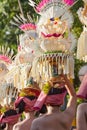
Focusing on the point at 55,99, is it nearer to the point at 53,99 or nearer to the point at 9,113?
the point at 53,99

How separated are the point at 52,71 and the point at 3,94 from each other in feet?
9.02

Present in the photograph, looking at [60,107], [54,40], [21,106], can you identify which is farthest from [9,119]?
[60,107]

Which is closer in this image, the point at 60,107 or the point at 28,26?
the point at 60,107

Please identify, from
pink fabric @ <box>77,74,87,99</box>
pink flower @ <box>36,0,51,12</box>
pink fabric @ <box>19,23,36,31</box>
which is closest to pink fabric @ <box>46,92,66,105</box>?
pink fabric @ <box>77,74,87,99</box>

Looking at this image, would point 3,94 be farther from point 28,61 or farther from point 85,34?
point 85,34

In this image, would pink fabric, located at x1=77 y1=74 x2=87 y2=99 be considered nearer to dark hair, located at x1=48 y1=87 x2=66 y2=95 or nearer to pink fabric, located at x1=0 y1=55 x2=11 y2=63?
dark hair, located at x1=48 y1=87 x2=66 y2=95

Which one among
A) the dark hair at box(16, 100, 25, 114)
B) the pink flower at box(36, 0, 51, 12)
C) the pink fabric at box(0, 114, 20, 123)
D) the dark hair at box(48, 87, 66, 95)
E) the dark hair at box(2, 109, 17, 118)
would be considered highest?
the pink flower at box(36, 0, 51, 12)

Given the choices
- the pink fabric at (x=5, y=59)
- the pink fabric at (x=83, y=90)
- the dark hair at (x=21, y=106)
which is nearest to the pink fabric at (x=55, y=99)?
the pink fabric at (x=83, y=90)

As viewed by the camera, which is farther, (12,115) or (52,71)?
(12,115)

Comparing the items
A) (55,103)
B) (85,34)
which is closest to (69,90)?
(55,103)

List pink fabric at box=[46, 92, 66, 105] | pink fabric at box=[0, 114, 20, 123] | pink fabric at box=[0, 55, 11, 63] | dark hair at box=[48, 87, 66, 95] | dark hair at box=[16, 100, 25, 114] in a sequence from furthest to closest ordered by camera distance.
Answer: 1. pink fabric at box=[0, 55, 11, 63]
2. pink fabric at box=[0, 114, 20, 123]
3. dark hair at box=[16, 100, 25, 114]
4. dark hair at box=[48, 87, 66, 95]
5. pink fabric at box=[46, 92, 66, 105]

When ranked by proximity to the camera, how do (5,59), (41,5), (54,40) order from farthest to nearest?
(5,59), (41,5), (54,40)

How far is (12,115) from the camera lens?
8.56 meters

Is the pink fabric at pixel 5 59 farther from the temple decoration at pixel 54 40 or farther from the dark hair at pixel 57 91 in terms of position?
the dark hair at pixel 57 91
